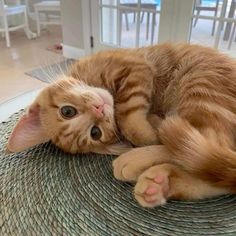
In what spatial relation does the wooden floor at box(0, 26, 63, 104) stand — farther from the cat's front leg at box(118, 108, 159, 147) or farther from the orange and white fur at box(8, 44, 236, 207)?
the cat's front leg at box(118, 108, 159, 147)

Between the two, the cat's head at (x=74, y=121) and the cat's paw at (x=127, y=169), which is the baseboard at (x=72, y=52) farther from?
the cat's paw at (x=127, y=169)

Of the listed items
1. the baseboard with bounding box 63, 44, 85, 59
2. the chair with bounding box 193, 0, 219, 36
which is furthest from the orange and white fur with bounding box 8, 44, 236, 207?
the baseboard with bounding box 63, 44, 85, 59

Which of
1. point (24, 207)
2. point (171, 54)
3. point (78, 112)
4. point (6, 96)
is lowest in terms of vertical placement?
point (6, 96)

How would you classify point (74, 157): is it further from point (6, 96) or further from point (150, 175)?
point (6, 96)

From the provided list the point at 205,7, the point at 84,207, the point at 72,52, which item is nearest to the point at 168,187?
the point at 84,207

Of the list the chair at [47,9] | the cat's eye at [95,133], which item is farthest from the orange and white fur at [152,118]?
the chair at [47,9]

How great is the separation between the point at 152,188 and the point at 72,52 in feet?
7.98

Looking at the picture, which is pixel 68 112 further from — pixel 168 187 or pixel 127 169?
pixel 168 187

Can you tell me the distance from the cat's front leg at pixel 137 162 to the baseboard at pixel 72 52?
7.21 ft

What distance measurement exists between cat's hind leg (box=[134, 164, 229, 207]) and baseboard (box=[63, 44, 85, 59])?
7.54 ft

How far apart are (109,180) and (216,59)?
53 centimetres

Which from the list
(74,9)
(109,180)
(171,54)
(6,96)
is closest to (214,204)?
(109,180)

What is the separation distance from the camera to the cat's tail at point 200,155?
651 mm

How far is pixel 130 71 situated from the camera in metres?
1.01
